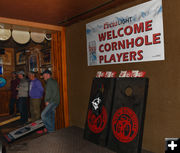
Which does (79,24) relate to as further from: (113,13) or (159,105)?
(159,105)

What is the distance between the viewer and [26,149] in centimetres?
325

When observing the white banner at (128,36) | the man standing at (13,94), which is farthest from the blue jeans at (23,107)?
the white banner at (128,36)

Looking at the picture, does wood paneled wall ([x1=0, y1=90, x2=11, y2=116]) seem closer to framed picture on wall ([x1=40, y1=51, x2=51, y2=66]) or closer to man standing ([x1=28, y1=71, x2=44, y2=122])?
framed picture on wall ([x1=40, y1=51, x2=51, y2=66])

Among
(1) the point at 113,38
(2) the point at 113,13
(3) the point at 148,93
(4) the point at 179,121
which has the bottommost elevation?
(4) the point at 179,121

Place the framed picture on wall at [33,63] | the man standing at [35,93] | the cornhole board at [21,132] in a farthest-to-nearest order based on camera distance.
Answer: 1. the framed picture on wall at [33,63]
2. the man standing at [35,93]
3. the cornhole board at [21,132]

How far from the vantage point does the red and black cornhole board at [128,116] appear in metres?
2.62

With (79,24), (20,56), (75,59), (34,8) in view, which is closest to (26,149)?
(75,59)

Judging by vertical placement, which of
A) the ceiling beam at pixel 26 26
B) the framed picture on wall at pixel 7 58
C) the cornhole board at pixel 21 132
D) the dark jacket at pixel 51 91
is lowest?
the cornhole board at pixel 21 132

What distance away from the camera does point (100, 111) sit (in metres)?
3.27

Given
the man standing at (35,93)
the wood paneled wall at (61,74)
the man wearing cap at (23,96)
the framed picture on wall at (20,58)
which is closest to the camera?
the wood paneled wall at (61,74)

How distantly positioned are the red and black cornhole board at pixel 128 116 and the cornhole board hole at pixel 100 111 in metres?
0.11

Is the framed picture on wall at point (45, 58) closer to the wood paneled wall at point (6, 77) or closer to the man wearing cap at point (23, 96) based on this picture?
the man wearing cap at point (23, 96)

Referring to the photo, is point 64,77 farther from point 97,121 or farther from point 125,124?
point 125,124

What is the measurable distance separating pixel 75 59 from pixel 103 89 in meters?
1.34
